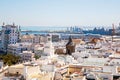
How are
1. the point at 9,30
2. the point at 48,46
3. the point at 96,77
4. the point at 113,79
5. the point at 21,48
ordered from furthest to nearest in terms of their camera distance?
the point at 9,30
the point at 21,48
the point at 48,46
the point at 113,79
the point at 96,77

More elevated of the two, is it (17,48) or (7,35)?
(7,35)

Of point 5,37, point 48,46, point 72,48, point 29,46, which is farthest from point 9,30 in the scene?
point 48,46

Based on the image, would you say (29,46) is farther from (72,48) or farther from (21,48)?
(72,48)

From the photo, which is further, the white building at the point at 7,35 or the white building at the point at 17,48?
the white building at the point at 7,35

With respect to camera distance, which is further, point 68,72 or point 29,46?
point 29,46

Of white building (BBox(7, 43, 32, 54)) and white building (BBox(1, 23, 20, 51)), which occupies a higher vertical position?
white building (BBox(1, 23, 20, 51))

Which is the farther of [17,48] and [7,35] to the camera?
[7,35]

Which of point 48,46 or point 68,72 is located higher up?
point 48,46

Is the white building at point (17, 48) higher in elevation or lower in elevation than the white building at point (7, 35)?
lower

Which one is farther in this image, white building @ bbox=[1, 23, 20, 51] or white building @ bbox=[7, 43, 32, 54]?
white building @ bbox=[1, 23, 20, 51]

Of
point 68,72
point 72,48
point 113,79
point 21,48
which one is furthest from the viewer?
Answer: point 21,48
